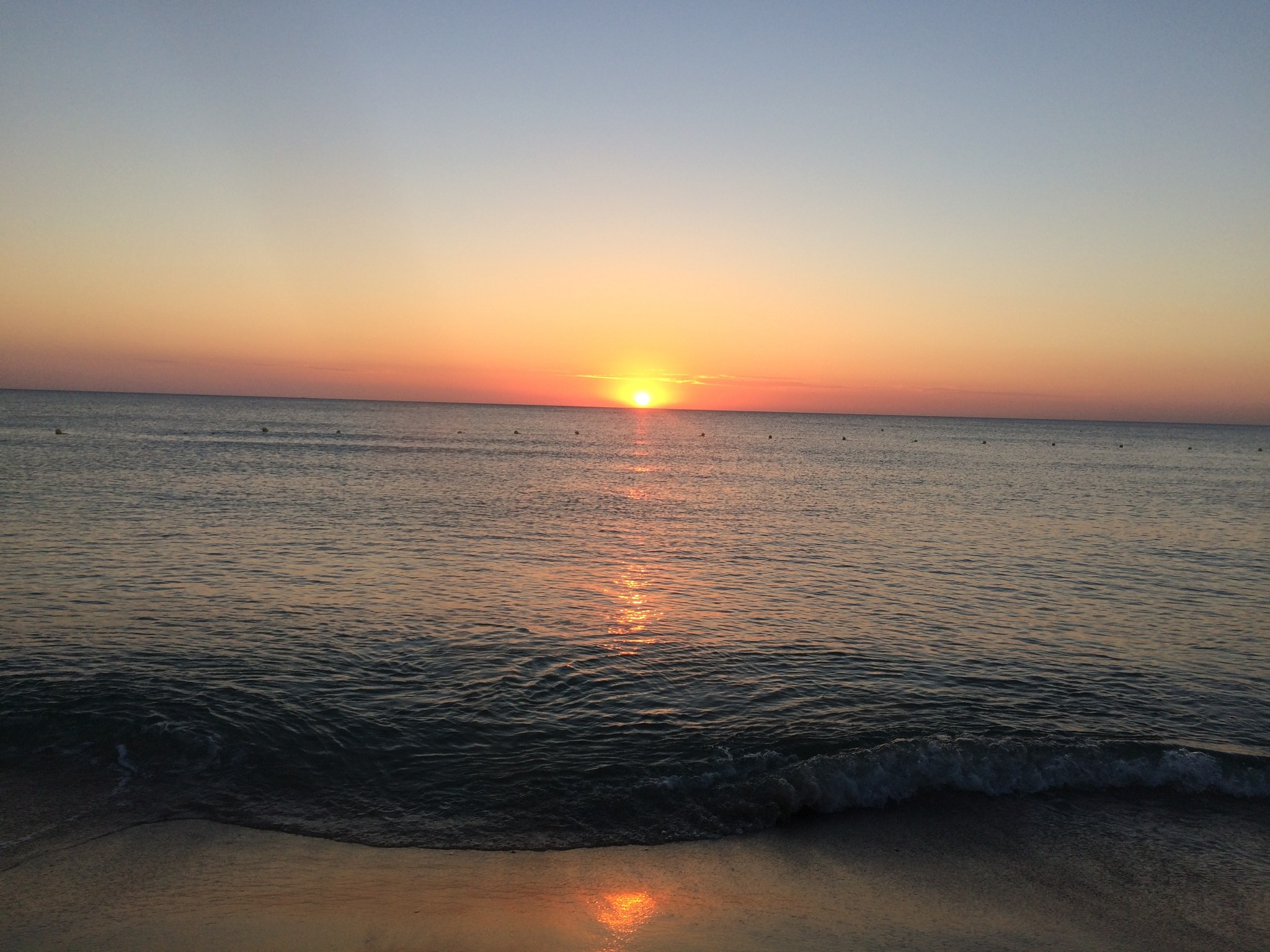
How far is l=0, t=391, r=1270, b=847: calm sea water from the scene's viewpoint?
40.8ft

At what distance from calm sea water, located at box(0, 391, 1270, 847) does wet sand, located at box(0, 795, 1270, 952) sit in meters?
0.76

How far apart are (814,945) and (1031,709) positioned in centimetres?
950

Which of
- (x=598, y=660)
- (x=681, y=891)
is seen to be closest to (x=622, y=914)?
(x=681, y=891)

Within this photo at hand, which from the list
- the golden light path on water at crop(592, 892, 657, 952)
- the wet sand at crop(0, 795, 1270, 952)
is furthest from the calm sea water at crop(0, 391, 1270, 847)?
the golden light path on water at crop(592, 892, 657, 952)

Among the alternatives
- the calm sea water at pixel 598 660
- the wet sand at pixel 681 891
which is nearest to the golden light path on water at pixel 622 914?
the wet sand at pixel 681 891

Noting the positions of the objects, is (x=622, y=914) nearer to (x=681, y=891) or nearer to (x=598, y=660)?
(x=681, y=891)

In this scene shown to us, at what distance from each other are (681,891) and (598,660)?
8.65 m

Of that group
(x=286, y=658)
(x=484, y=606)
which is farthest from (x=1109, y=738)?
(x=286, y=658)

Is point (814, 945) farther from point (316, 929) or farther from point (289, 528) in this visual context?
point (289, 528)

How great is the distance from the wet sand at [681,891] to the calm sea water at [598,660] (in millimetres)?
755

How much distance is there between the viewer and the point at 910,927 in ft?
29.6

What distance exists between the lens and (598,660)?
1812 cm

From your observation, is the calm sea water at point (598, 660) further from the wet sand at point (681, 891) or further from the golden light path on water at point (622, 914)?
the golden light path on water at point (622, 914)

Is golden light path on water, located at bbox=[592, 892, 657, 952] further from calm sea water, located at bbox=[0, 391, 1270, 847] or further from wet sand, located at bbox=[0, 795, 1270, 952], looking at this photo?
calm sea water, located at bbox=[0, 391, 1270, 847]
